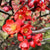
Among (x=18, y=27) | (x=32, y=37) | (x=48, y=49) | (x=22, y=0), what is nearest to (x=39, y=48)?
(x=48, y=49)

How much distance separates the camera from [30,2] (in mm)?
1102

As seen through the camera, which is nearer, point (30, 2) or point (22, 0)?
point (30, 2)

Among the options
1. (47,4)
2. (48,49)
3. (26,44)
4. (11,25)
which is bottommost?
(48,49)

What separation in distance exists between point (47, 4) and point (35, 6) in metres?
0.34

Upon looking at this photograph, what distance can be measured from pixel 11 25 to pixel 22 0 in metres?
0.52

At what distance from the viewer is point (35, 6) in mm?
1040

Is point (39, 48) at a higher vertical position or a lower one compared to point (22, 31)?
lower

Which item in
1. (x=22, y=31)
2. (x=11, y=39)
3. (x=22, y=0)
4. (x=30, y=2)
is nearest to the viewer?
(x=22, y=31)

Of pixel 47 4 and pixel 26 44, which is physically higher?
pixel 47 4

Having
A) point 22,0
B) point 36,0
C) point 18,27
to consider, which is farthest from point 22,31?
point 22,0

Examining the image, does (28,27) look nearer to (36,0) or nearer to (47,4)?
(36,0)

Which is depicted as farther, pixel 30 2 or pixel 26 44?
pixel 30 2

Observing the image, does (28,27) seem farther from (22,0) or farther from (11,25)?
(22,0)

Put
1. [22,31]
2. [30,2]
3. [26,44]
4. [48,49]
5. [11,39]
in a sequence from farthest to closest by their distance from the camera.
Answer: [48,49]
[11,39]
[30,2]
[26,44]
[22,31]
